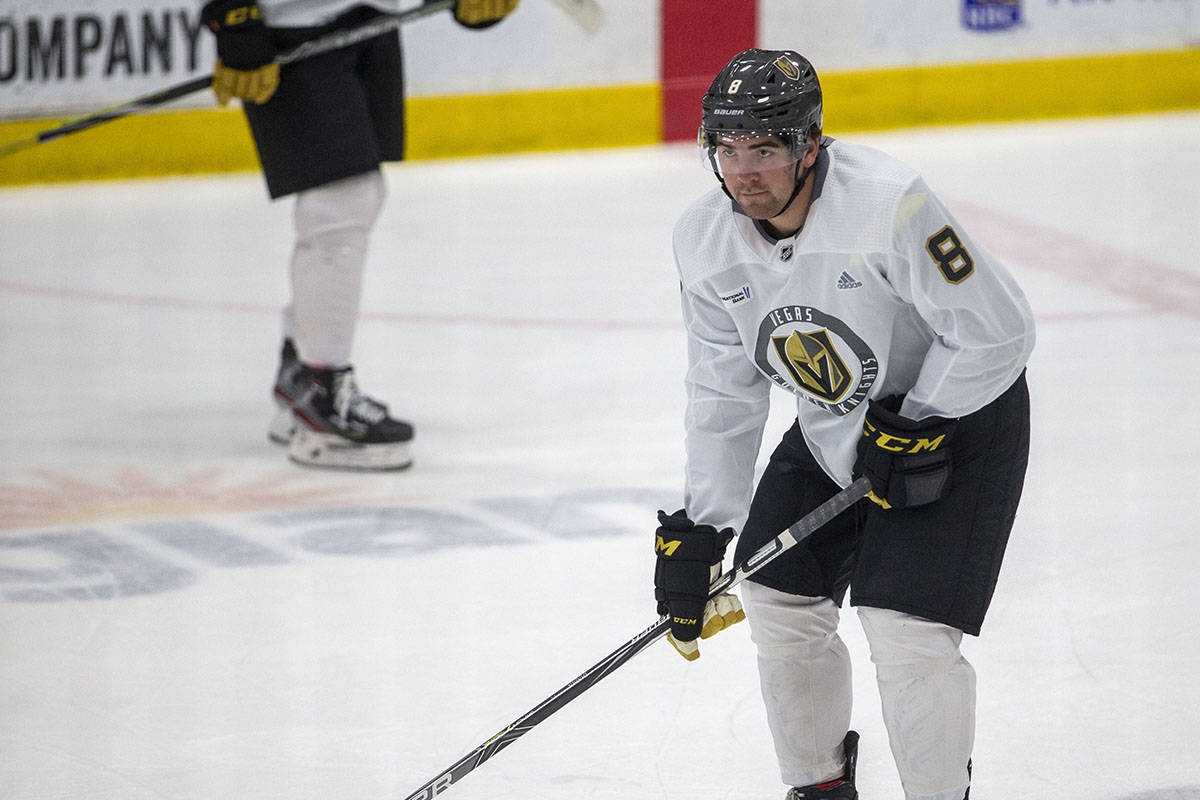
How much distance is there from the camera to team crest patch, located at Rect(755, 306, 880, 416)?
6.16ft

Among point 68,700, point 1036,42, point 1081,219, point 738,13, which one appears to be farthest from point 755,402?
point 1036,42

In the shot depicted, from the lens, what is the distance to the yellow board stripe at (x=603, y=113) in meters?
6.34

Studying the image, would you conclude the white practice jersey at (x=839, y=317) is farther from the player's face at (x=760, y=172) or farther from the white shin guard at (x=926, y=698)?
the white shin guard at (x=926, y=698)

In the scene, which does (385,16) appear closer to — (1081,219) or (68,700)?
(68,700)

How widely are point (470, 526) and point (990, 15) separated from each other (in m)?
4.87

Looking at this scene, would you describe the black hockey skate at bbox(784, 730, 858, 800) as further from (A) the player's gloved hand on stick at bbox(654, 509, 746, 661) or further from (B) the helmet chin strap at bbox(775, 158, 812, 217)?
(B) the helmet chin strap at bbox(775, 158, 812, 217)

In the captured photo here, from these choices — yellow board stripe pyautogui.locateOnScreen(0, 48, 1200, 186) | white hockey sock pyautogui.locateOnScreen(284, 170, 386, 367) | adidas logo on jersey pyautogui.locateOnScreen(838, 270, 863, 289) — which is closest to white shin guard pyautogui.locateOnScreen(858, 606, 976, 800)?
adidas logo on jersey pyautogui.locateOnScreen(838, 270, 863, 289)

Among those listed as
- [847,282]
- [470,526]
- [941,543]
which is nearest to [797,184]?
[847,282]

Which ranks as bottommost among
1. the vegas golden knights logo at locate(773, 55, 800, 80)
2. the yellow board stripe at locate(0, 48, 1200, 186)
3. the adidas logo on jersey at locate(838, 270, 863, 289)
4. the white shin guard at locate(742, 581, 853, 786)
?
the yellow board stripe at locate(0, 48, 1200, 186)

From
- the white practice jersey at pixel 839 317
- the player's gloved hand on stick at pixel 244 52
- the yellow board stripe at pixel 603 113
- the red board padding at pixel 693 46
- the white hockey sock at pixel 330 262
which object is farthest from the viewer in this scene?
the red board padding at pixel 693 46

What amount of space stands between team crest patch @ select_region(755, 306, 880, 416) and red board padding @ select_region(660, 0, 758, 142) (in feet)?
16.8

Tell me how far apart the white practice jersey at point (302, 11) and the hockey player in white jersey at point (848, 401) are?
1.84 meters

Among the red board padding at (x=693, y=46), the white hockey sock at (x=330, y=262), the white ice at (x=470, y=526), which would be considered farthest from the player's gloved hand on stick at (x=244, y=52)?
the red board padding at (x=693, y=46)

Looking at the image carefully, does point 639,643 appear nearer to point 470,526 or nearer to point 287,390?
point 470,526
